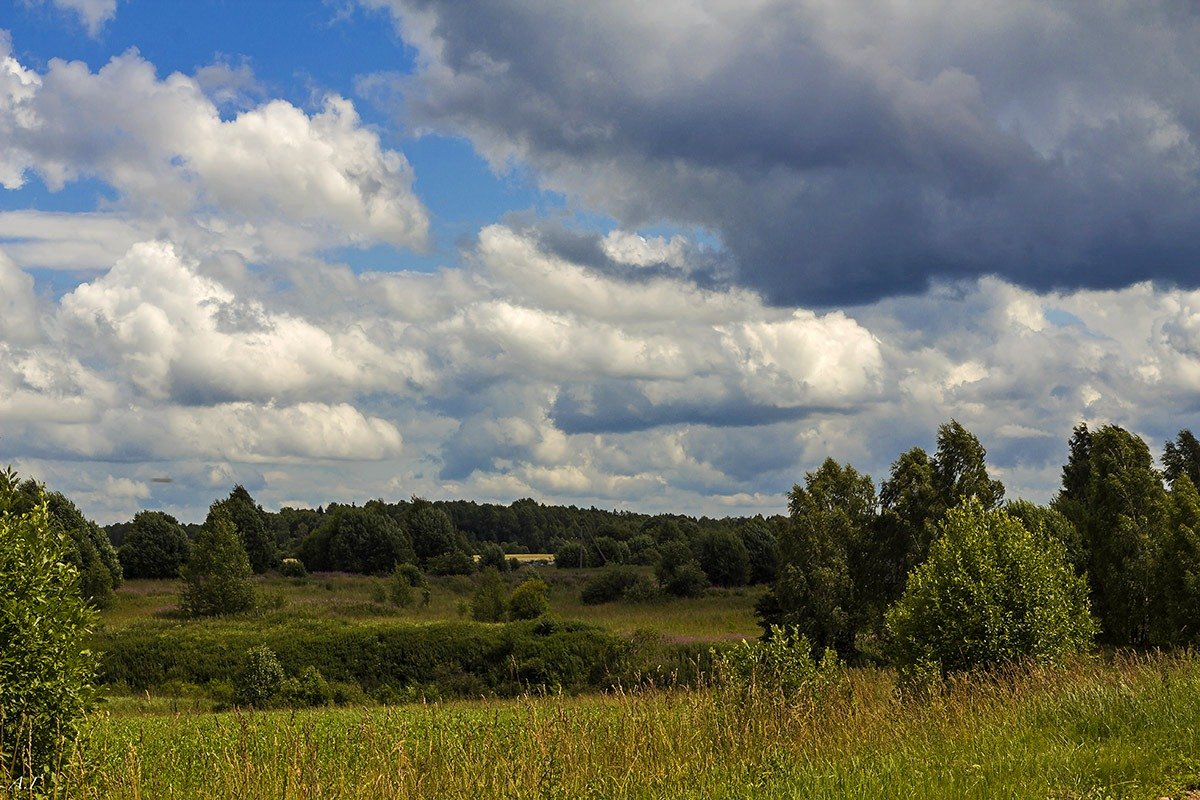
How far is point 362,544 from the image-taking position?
90.4 m

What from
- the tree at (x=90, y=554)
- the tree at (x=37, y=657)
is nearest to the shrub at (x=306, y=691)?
the tree at (x=90, y=554)

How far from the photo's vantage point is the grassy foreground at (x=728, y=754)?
8.55 metres

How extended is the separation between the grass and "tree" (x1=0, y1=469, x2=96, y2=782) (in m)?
39.6

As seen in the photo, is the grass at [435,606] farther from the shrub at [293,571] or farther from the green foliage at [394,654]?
the green foliage at [394,654]

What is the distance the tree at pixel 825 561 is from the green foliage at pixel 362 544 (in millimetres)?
52500

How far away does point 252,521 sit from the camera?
270 feet

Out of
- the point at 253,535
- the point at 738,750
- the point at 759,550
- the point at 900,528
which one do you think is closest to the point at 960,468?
the point at 900,528

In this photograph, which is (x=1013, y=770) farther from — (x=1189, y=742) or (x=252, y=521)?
(x=252, y=521)

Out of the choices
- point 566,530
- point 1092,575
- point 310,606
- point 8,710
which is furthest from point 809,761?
point 566,530

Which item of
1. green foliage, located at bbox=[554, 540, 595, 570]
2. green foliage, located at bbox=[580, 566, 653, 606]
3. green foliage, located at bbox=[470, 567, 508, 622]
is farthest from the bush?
green foliage, located at bbox=[554, 540, 595, 570]

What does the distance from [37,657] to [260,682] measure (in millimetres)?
29126

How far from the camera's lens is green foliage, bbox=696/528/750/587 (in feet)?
266

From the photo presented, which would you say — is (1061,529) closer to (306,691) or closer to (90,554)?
(306,691)

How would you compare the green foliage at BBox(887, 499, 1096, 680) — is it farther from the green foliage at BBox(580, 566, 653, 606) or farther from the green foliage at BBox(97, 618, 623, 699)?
the green foliage at BBox(580, 566, 653, 606)
